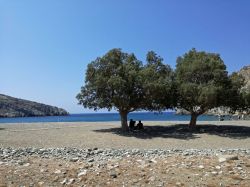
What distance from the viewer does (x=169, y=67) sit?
44656 millimetres

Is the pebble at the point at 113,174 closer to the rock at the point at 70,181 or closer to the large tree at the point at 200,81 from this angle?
the rock at the point at 70,181

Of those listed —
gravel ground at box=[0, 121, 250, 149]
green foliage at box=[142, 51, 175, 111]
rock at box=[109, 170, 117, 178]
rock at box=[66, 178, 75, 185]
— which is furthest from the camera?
green foliage at box=[142, 51, 175, 111]

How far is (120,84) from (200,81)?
10.3 metres

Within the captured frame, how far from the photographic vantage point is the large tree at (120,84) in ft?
132

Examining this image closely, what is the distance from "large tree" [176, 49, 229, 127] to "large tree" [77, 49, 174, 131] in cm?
299

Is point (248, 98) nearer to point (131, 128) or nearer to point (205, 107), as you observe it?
point (205, 107)

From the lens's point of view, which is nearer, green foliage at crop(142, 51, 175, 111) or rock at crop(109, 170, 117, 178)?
rock at crop(109, 170, 117, 178)

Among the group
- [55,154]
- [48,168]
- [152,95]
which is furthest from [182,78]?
[48,168]

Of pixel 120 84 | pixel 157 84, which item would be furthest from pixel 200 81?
pixel 120 84

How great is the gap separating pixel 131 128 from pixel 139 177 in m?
30.9

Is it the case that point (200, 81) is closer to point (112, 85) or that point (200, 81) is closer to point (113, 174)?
point (112, 85)

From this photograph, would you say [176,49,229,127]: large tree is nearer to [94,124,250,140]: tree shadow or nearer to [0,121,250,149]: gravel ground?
[94,124,250,140]: tree shadow

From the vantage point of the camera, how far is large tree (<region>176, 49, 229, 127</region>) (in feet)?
132

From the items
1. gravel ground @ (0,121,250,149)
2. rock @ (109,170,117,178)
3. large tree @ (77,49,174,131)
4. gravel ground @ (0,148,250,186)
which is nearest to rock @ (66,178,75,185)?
gravel ground @ (0,148,250,186)
